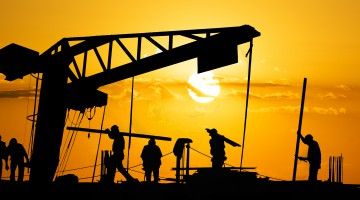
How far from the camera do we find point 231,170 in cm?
2534

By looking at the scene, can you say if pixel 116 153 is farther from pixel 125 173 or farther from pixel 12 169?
pixel 12 169

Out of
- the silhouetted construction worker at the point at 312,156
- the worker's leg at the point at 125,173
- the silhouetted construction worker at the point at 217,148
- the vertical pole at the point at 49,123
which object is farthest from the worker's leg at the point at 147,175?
the silhouetted construction worker at the point at 312,156

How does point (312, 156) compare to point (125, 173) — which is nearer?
point (125, 173)

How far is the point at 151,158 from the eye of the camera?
2761cm

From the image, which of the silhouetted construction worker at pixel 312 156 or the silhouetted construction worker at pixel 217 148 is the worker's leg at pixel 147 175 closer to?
the silhouetted construction worker at pixel 217 148

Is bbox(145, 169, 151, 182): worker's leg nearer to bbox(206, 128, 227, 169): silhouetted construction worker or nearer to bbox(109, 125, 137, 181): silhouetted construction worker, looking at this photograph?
bbox(109, 125, 137, 181): silhouetted construction worker

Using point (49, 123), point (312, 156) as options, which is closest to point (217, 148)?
point (312, 156)

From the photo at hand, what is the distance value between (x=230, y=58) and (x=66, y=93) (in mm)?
5877

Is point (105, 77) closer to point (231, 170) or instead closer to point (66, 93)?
point (66, 93)

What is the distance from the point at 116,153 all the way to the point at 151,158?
1965 millimetres

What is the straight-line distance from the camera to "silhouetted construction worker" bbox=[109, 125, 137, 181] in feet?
84.3

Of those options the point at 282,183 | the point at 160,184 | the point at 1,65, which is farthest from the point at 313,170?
the point at 1,65

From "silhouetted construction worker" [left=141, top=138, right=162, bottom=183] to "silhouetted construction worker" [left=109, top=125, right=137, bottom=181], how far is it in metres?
1.56

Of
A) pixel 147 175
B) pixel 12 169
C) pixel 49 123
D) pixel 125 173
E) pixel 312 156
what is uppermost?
pixel 49 123
